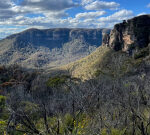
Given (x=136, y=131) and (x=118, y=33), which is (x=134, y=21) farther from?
(x=136, y=131)

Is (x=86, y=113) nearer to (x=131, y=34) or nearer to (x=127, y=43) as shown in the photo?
(x=127, y=43)

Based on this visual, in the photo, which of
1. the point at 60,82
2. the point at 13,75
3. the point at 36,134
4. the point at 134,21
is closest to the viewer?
the point at 36,134

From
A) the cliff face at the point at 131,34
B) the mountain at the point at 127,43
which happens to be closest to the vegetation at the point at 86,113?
the mountain at the point at 127,43

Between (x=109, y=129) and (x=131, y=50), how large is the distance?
90.6 meters

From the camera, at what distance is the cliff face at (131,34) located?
9117 centimetres

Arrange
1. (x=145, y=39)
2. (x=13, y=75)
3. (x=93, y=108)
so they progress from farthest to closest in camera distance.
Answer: (x=145, y=39)
(x=13, y=75)
(x=93, y=108)

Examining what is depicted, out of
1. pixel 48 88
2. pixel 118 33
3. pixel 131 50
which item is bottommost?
pixel 48 88

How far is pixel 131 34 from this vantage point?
9731cm

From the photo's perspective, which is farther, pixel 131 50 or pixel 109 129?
pixel 131 50

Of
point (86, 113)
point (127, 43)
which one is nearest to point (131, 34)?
point (127, 43)

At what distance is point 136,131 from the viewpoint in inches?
268

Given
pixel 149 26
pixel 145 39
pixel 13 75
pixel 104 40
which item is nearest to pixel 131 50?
pixel 145 39

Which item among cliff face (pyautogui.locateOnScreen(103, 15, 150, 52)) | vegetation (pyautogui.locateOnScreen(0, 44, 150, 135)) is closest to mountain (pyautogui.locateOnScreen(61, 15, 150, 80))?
cliff face (pyautogui.locateOnScreen(103, 15, 150, 52))

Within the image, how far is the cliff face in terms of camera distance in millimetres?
91169
